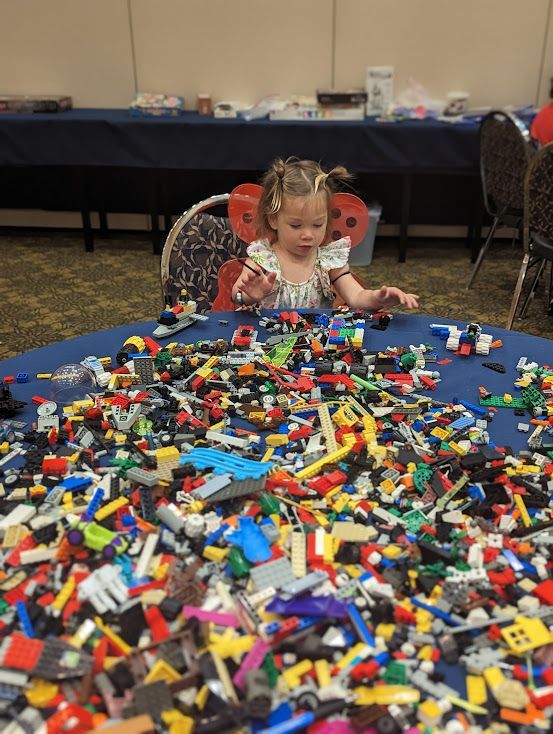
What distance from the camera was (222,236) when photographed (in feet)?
7.38

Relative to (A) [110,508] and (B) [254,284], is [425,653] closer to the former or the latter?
(A) [110,508]

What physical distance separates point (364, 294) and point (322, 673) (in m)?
1.37

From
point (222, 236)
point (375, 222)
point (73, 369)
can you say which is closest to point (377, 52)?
point (375, 222)

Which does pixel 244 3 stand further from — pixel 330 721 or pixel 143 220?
pixel 330 721

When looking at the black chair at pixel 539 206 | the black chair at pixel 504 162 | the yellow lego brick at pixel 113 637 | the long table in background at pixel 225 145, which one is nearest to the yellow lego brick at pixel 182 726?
the yellow lego brick at pixel 113 637

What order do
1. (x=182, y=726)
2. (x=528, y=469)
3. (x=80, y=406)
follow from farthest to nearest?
(x=80, y=406)
(x=528, y=469)
(x=182, y=726)

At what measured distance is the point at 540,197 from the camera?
282cm

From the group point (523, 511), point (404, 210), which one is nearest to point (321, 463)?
point (523, 511)

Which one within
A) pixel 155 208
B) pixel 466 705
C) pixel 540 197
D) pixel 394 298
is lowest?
pixel 155 208

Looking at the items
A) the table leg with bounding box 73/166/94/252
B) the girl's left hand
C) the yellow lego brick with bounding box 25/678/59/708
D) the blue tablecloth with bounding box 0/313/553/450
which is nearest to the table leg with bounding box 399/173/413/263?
the table leg with bounding box 73/166/94/252

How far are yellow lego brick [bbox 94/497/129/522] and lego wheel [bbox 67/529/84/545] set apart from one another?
0.06m

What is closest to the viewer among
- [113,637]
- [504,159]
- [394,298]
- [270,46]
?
[113,637]

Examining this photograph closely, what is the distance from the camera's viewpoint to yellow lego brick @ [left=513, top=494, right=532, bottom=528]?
1.06 metres

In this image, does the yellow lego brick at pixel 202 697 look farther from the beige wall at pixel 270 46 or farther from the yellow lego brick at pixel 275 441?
the beige wall at pixel 270 46
